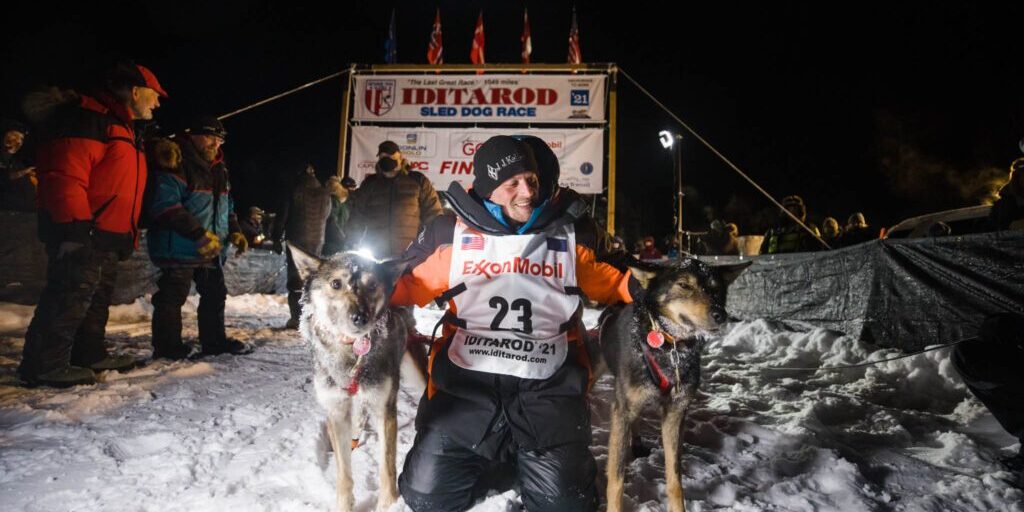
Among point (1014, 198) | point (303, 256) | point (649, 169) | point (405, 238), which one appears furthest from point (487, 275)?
point (649, 169)

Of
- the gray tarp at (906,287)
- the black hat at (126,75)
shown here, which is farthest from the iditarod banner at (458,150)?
the black hat at (126,75)

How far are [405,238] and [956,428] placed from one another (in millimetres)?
4849

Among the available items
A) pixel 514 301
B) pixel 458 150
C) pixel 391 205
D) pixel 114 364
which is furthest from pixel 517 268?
pixel 458 150

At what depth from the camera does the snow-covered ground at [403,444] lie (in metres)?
2.31

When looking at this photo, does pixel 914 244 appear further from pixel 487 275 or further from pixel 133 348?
pixel 133 348

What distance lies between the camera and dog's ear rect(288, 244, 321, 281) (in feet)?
8.96

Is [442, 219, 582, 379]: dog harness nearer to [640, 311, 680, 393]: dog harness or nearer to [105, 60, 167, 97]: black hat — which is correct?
[640, 311, 680, 393]: dog harness

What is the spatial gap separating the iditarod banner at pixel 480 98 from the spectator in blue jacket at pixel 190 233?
561cm

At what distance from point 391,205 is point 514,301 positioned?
3.16 metres

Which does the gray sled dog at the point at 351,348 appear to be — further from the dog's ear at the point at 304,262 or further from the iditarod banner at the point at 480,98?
the iditarod banner at the point at 480,98

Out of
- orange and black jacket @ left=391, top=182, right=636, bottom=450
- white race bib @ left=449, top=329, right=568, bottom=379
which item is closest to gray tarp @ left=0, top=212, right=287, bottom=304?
orange and black jacket @ left=391, top=182, right=636, bottom=450

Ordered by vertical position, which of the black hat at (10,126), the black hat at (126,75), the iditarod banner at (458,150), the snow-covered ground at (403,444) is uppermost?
the iditarod banner at (458,150)

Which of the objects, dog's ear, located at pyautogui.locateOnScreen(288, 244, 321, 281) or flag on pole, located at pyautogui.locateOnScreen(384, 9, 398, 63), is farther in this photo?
flag on pole, located at pyautogui.locateOnScreen(384, 9, 398, 63)

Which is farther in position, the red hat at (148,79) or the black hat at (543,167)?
the red hat at (148,79)
